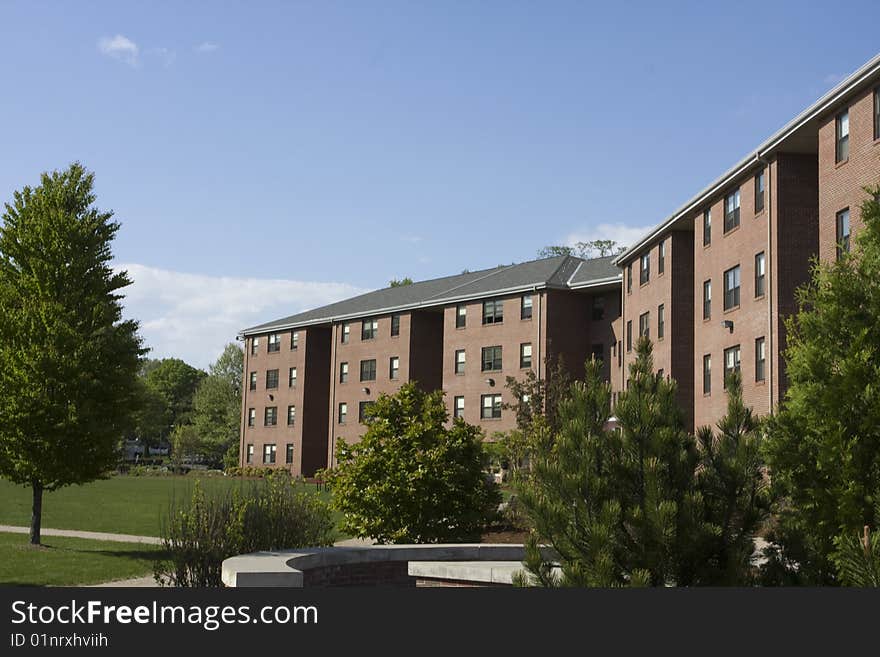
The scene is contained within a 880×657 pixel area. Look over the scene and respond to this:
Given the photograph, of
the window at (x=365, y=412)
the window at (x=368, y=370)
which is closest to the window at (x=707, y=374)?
the window at (x=365, y=412)

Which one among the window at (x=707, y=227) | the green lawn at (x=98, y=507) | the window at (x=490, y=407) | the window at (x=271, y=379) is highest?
the window at (x=707, y=227)

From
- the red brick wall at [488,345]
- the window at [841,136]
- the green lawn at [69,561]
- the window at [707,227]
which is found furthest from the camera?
the red brick wall at [488,345]

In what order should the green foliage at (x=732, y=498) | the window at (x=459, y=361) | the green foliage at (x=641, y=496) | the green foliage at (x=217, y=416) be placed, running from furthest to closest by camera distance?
the green foliage at (x=217, y=416), the window at (x=459, y=361), the green foliage at (x=732, y=498), the green foliage at (x=641, y=496)

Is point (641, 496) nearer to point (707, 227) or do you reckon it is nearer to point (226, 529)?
point (226, 529)

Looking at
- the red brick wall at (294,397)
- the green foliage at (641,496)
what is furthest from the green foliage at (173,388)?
the green foliage at (641,496)

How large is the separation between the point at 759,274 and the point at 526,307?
2399 centimetres

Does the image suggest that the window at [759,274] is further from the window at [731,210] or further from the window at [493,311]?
the window at [493,311]

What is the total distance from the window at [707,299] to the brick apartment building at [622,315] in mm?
78

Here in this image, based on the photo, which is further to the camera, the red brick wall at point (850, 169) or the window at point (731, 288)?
the window at point (731, 288)

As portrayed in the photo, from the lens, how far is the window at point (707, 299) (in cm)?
3644

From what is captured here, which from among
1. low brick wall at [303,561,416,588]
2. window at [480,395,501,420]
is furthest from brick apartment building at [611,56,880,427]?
low brick wall at [303,561,416,588]

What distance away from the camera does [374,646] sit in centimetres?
608

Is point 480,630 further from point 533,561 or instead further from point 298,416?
point 298,416

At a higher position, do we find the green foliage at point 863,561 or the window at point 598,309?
the window at point 598,309
